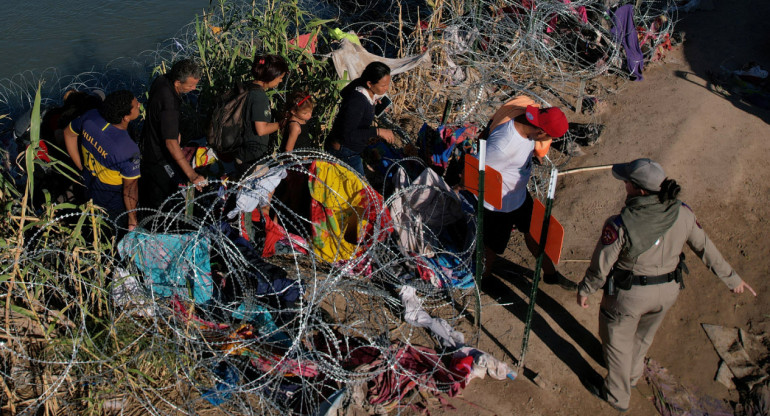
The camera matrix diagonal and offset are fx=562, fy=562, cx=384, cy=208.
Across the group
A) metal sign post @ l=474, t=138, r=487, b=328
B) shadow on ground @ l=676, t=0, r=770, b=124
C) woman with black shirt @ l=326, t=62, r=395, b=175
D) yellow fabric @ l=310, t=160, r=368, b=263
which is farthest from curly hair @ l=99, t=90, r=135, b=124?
shadow on ground @ l=676, t=0, r=770, b=124

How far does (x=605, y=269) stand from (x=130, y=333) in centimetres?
294

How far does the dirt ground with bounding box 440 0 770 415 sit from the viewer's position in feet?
12.6

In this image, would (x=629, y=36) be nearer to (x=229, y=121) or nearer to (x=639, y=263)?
(x=639, y=263)

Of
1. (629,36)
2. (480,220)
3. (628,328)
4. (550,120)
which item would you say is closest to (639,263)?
(628,328)

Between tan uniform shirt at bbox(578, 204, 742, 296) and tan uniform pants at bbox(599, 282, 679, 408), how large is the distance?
5.3 inches

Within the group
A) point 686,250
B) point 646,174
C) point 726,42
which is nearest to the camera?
point 646,174

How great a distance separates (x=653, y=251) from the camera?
327 cm

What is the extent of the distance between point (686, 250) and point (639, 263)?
203 centimetres

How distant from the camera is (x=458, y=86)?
6.86 metres

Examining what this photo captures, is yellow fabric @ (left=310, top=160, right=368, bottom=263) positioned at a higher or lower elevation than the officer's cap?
lower

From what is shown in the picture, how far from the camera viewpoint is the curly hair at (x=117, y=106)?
4.00 metres

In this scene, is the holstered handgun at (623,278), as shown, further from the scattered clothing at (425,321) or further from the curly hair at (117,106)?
the curly hair at (117,106)

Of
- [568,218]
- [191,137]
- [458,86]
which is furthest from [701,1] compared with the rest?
[191,137]

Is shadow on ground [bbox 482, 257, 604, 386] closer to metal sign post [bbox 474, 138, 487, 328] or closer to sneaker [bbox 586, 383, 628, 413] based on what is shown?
sneaker [bbox 586, 383, 628, 413]
